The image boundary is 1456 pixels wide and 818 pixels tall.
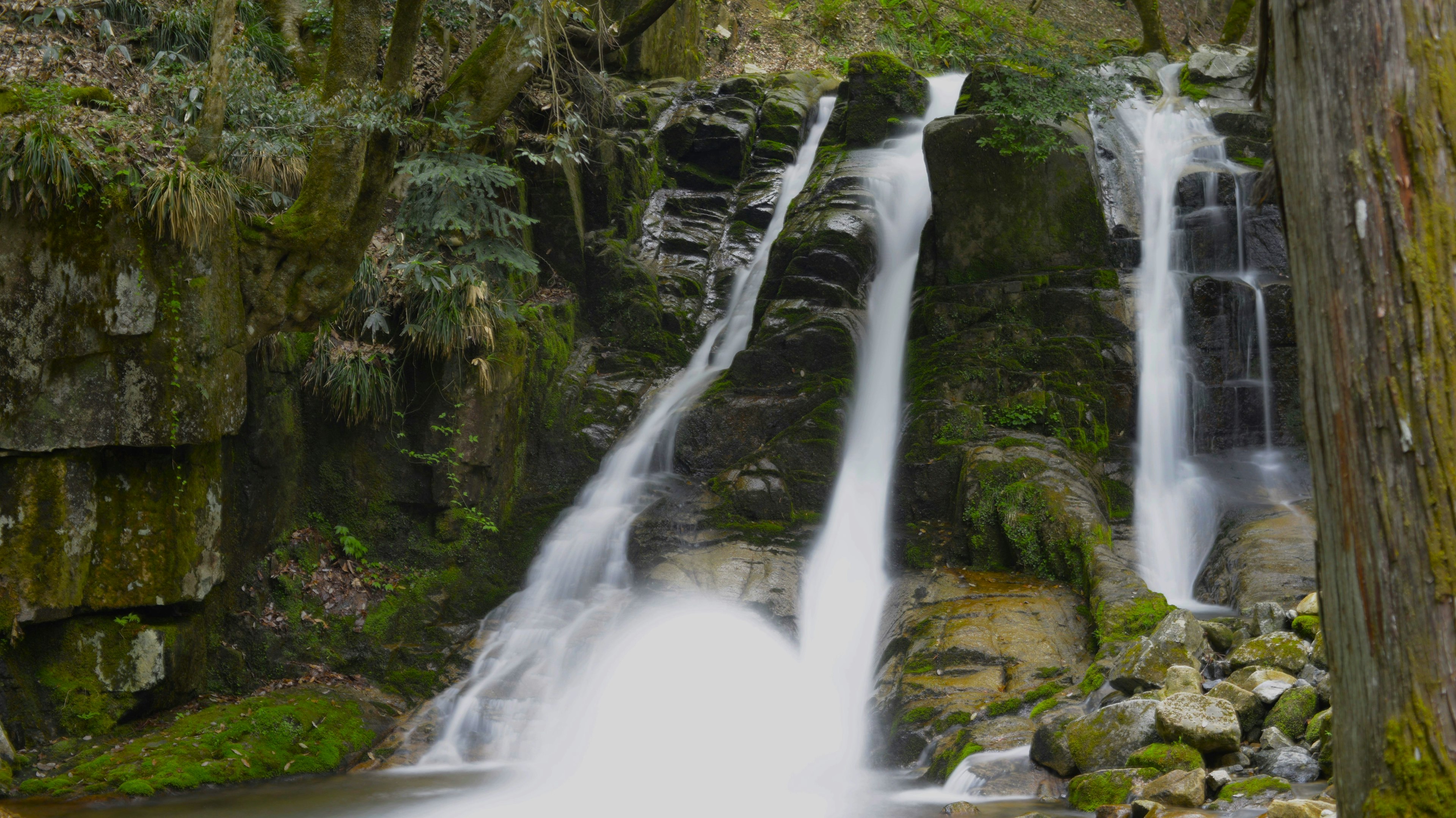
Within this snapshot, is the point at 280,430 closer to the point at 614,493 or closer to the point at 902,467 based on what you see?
the point at 614,493

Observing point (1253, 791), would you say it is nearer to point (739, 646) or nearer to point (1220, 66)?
point (739, 646)

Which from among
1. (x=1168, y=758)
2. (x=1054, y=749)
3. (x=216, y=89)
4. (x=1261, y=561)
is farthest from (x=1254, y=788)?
(x=216, y=89)

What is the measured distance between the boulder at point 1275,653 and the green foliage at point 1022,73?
662cm

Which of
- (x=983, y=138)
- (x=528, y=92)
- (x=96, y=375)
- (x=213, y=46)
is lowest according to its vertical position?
(x=96, y=375)

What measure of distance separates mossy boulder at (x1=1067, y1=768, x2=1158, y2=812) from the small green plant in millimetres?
6560

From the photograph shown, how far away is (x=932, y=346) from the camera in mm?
11438

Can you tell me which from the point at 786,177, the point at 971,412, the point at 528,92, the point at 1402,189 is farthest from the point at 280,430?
the point at 786,177

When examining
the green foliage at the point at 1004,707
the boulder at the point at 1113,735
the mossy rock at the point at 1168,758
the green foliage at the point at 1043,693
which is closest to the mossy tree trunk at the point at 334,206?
the green foliage at the point at 1004,707

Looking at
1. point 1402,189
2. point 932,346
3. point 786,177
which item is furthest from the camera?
point 786,177

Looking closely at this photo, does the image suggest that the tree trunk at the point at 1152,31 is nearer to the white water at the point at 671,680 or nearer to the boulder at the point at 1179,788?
the white water at the point at 671,680

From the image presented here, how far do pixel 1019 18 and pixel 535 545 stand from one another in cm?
841

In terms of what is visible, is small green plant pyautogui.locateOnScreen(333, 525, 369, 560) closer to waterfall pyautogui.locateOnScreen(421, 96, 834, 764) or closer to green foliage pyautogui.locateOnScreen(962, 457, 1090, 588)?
waterfall pyautogui.locateOnScreen(421, 96, 834, 764)

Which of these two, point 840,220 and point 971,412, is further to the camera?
point 840,220

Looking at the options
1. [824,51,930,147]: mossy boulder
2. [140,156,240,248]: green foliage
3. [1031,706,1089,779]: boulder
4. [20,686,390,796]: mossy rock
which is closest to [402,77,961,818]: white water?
[20,686,390,796]: mossy rock
